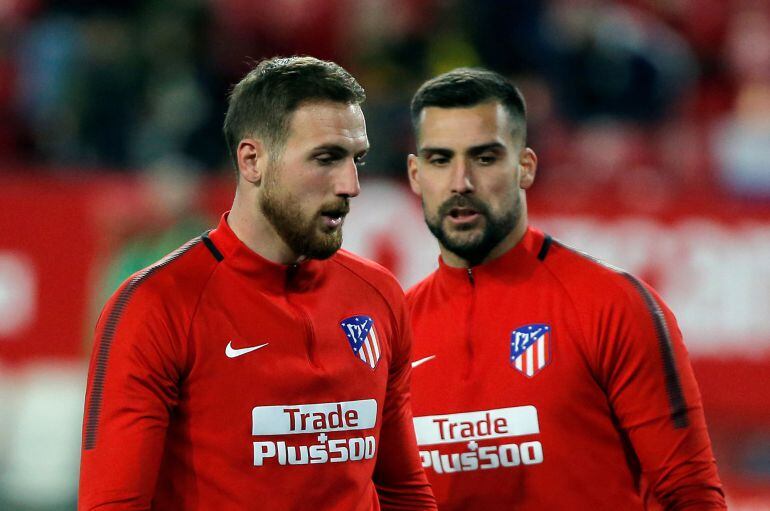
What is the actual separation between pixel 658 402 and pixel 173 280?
141 centimetres

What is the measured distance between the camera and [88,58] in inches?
323

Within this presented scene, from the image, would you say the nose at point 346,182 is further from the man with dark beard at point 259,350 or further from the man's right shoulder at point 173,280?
the man's right shoulder at point 173,280

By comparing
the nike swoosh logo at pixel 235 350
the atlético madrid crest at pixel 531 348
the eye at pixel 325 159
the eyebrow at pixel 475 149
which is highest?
the eyebrow at pixel 475 149

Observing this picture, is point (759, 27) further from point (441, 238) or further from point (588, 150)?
point (441, 238)

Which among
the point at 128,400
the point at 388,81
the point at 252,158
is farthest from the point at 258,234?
the point at 388,81

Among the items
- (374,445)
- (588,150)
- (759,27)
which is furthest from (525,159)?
(759,27)

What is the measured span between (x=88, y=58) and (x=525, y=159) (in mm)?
4915

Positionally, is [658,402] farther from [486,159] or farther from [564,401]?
[486,159]

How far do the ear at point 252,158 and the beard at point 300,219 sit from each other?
0.03 meters

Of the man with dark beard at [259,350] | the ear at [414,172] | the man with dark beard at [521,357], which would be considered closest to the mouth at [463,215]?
the man with dark beard at [521,357]

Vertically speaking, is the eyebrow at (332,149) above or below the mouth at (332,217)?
above

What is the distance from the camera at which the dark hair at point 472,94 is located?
390 cm

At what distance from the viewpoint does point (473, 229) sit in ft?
12.6

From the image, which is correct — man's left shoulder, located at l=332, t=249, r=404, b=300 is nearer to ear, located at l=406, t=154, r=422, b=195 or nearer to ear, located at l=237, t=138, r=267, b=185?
ear, located at l=237, t=138, r=267, b=185
